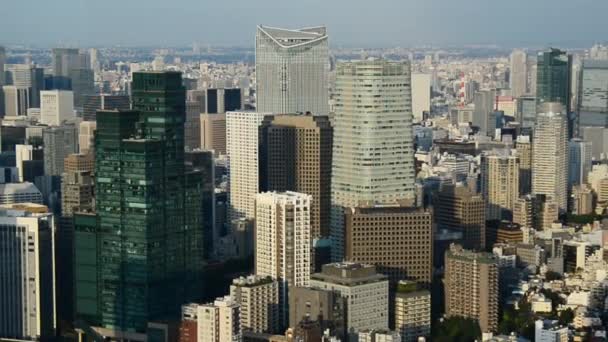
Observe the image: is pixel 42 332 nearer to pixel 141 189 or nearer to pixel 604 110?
pixel 141 189

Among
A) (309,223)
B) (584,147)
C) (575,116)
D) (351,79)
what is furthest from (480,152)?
(309,223)

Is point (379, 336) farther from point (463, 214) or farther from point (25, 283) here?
point (463, 214)

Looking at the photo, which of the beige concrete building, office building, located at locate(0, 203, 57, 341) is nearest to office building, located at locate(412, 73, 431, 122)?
the beige concrete building

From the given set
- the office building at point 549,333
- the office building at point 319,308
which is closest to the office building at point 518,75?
the office building at point 549,333

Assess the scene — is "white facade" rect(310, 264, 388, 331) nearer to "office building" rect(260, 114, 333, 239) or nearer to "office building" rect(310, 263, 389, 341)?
"office building" rect(310, 263, 389, 341)

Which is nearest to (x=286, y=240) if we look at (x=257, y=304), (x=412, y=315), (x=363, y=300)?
(x=257, y=304)
